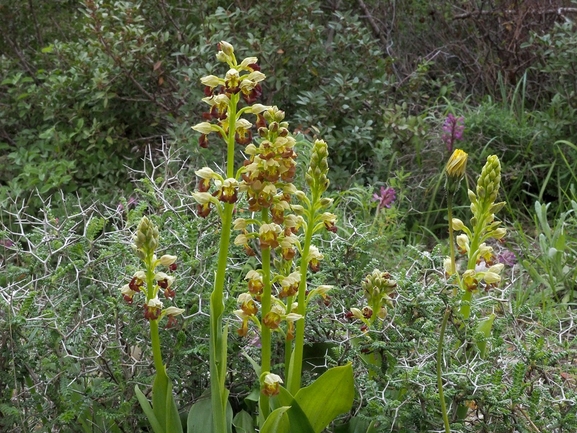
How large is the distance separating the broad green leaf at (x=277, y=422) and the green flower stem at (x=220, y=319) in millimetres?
119

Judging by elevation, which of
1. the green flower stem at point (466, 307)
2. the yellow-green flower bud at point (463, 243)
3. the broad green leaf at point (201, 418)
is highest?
the yellow-green flower bud at point (463, 243)

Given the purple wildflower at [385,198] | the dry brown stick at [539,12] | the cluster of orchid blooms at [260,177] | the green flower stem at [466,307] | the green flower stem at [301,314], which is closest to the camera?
the cluster of orchid blooms at [260,177]

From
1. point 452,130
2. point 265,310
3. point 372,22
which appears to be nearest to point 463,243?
point 265,310

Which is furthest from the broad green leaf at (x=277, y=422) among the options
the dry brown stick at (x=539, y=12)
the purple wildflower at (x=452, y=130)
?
the dry brown stick at (x=539, y=12)

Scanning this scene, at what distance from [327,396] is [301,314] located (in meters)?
0.23

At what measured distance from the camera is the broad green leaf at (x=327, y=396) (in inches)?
76.7

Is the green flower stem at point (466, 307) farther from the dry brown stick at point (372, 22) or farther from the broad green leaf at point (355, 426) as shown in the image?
the dry brown stick at point (372, 22)

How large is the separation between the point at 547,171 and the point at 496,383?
120 inches

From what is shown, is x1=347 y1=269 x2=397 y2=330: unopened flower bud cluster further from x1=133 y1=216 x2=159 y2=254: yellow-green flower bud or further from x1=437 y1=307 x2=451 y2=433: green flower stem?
x1=133 y1=216 x2=159 y2=254: yellow-green flower bud

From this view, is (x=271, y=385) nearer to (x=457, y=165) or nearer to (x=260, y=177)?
(x=260, y=177)

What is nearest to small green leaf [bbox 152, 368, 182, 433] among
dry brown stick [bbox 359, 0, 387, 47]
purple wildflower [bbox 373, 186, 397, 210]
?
purple wildflower [bbox 373, 186, 397, 210]

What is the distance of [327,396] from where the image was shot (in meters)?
1.98

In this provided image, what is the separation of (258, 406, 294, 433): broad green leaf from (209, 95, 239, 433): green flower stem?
0.39ft

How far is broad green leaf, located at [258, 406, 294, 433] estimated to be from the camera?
1807 millimetres
